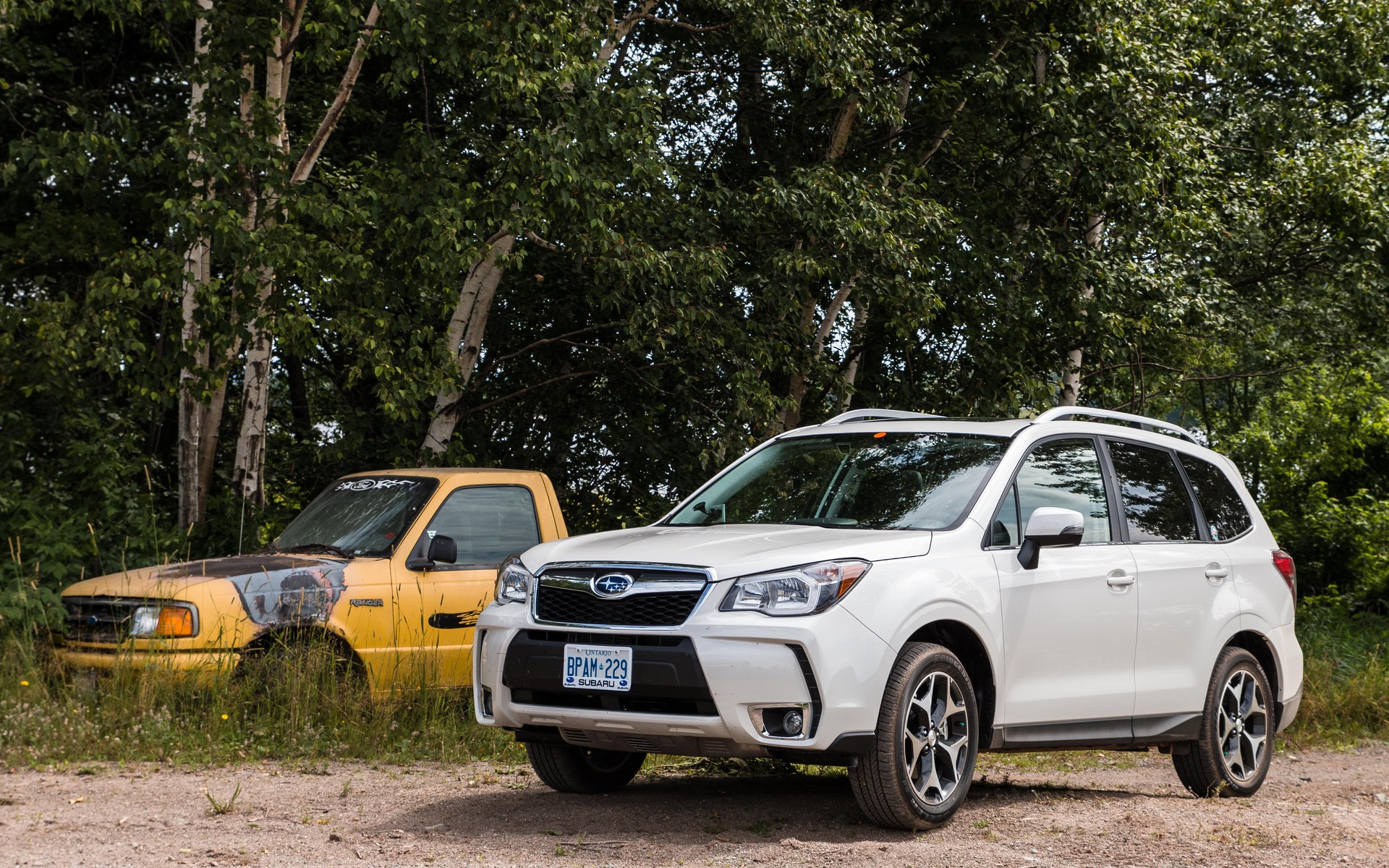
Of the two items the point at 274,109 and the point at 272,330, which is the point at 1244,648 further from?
the point at 274,109

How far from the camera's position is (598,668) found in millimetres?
5930

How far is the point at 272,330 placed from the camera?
11234 millimetres

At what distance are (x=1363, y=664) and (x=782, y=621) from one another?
10554mm

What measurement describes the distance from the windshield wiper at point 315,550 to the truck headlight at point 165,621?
44.2 inches

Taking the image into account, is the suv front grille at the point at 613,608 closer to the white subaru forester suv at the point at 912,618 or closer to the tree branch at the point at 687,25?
the white subaru forester suv at the point at 912,618

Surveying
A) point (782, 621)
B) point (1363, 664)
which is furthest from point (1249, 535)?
point (1363, 664)

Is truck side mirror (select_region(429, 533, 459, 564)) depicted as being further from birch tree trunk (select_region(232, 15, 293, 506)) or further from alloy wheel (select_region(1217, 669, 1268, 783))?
alloy wheel (select_region(1217, 669, 1268, 783))

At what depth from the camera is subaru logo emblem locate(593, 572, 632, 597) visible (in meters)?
5.96

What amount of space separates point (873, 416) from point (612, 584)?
2314 millimetres

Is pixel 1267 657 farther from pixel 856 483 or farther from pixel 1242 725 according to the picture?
pixel 856 483

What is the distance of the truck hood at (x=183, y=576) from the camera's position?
8.48 meters

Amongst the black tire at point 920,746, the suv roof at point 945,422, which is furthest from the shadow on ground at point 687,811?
the suv roof at point 945,422

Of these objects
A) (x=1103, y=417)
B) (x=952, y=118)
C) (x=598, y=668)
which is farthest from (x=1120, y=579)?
(x=952, y=118)

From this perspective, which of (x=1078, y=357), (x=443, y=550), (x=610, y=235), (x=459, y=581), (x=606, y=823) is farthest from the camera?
(x=1078, y=357)
